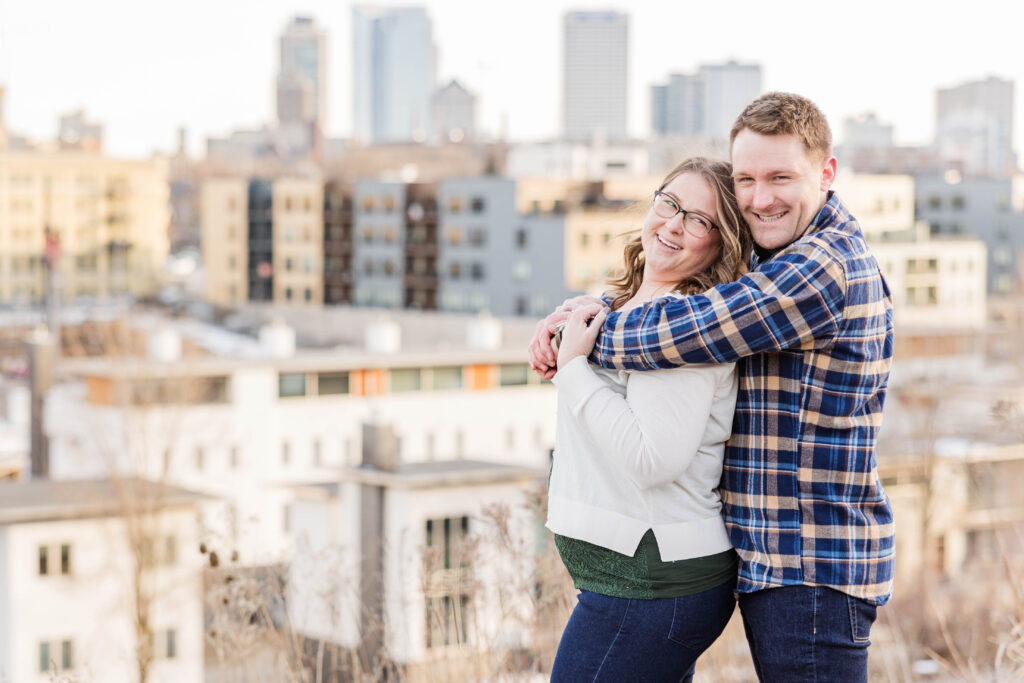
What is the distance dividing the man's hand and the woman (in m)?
0.10

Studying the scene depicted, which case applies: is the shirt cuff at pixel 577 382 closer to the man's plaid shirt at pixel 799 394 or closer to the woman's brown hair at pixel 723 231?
the man's plaid shirt at pixel 799 394

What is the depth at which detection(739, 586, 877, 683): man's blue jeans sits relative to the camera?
2551 millimetres

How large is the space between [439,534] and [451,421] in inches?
703

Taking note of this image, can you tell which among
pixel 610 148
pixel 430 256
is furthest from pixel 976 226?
pixel 430 256

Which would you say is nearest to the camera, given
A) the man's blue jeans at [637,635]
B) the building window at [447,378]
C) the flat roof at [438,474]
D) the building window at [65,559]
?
the man's blue jeans at [637,635]

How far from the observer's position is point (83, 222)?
95438 millimetres

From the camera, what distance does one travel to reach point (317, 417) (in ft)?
138

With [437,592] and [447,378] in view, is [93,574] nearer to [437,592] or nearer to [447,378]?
[447,378]

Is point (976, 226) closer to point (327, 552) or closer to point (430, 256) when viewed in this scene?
point (430, 256)

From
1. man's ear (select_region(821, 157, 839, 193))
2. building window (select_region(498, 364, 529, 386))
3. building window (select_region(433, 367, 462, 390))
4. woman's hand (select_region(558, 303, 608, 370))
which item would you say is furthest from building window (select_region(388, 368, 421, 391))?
man's ear (select_region(821, 157, 839, 193))

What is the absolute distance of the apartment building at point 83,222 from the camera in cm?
9338

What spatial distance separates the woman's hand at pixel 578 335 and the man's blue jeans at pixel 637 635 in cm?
47

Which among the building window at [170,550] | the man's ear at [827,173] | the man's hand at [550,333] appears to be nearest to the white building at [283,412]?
the building window at [170,550]

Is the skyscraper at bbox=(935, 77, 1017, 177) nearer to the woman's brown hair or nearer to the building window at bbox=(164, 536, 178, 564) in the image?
the building window at bbox=(164, 536, 178, 564)
